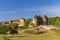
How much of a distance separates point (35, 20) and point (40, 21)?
651 cm

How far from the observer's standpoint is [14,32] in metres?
71.8

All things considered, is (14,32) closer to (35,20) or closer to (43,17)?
(35,20)

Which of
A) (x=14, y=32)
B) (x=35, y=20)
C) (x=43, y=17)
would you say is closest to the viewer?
(x=14, y=32)

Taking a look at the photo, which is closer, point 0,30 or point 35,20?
point 0,30

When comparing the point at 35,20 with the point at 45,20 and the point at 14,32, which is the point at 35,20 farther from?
the point at 14,32

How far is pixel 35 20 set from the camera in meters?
155

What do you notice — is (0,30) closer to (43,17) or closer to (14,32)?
(14,32)

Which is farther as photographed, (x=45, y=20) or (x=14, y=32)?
(x=45, y=20)

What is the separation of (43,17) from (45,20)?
4.57 metres

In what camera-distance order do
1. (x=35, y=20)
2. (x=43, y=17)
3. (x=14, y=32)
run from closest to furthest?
(x=14, y=32)
(x=35, y=20)
(x=43, y=17)

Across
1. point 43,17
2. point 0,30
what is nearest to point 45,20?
point 43,17

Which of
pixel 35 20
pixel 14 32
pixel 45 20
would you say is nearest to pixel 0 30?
pixel 14 32

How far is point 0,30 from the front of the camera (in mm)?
73938

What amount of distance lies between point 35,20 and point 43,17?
1466 centimetres
